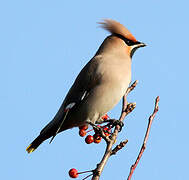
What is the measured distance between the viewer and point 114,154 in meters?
2.97

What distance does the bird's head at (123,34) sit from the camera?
4.82 m

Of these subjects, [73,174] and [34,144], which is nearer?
[73,174]

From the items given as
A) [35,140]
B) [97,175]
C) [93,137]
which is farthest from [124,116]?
[35,140]

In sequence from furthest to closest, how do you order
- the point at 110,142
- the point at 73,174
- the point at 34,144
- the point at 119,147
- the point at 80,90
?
1. the point at 80,90
2. the point at 34,144
3. the point at 73,174
4. the point at 110,142
5. the point at 119,147

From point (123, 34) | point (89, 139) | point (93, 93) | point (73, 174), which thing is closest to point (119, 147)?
point (73, 174)

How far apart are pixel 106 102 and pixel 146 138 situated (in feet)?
5.18

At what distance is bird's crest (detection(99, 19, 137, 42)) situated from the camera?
4.84 metres

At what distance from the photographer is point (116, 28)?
4879 millimetres

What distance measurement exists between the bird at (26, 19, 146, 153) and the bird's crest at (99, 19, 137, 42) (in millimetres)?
254

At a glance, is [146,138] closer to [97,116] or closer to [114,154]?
[114,154]

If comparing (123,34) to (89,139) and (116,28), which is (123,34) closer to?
(116,28)

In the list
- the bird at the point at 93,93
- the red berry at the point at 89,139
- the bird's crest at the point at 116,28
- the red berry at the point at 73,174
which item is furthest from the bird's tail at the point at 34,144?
the bird's crest at the point at 116,28

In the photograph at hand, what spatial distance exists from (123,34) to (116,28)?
4.5 inches

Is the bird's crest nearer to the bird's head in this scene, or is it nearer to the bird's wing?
the bird's head
